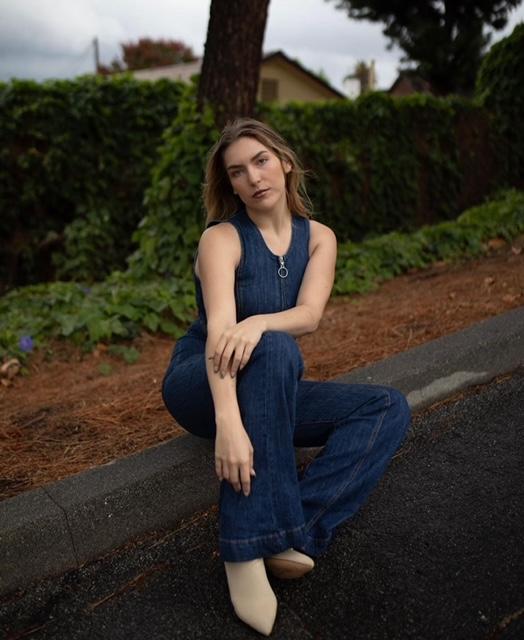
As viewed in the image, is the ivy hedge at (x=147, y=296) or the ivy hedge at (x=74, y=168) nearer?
the ivy hedge at (x=147, y=296)

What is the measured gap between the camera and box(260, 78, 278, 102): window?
2591cm

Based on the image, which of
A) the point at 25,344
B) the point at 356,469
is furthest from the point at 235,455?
the point at 25,344

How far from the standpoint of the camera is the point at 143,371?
12.1ft

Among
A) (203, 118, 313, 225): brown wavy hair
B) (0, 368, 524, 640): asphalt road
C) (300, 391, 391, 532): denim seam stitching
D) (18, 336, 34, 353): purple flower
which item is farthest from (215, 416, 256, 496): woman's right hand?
(18, 336, 34, 353): purple flower

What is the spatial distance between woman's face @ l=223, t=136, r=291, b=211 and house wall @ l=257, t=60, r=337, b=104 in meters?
24.5

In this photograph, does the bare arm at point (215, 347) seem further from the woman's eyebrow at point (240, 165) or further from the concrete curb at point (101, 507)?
the concrete curb at point (101, 507)

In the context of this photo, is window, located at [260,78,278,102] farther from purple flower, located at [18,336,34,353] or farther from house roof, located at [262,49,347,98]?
purple flower, located at [18,336,34,353]

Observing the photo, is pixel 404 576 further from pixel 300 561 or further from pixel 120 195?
pixel 120 195

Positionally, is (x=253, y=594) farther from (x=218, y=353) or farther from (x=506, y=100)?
(x=506, y=100)

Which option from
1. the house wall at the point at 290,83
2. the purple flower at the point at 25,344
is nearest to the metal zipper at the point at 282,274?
the purple flower at the point at 25,344

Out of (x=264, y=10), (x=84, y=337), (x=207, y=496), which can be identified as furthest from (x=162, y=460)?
(x=264, y=10)

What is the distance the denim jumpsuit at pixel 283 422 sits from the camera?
1801 mm

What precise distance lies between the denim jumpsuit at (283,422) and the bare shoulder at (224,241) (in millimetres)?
26

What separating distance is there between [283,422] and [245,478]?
7.7 inches
